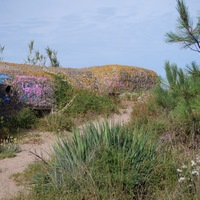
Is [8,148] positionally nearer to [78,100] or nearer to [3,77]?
[3,77]

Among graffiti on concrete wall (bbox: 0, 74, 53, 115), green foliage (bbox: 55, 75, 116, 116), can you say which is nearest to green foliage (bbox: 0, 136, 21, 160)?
graffiti on concrete wall (bbox: 0, 74, 53, 115)

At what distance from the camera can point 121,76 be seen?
52.6 feet

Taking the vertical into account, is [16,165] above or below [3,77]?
below

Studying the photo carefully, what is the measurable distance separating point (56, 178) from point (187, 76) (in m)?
3.34

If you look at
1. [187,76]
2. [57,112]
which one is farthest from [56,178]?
[57,112]

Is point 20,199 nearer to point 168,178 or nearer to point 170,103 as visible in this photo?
point 168,178

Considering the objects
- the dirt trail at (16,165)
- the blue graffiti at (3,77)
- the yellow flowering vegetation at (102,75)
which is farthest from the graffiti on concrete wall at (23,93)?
the dirt trail at (16,165)

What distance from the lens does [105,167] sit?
17.8 ft

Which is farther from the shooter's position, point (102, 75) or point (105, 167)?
point (102, 75)

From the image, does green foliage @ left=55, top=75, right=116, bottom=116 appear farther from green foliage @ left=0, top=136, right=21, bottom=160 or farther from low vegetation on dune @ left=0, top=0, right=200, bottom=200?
low vegetation on dune @ left=0, top=0, right=200, bottom=200

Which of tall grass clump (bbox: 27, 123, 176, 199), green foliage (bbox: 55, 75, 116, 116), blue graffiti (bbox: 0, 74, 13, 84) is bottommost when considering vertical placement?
tall grass clump (bbox: 27, 123, 176, 199)

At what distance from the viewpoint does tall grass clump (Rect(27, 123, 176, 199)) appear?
5.27 m

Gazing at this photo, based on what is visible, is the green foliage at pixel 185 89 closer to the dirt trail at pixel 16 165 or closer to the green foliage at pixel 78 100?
the dirt trail at pixel 16 165

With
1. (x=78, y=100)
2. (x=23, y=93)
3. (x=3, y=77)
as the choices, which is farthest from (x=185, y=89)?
(x=3, y=77)
